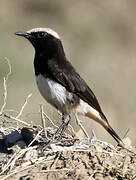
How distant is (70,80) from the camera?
10.3m

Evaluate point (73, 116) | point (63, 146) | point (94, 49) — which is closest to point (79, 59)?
point (94, 49)

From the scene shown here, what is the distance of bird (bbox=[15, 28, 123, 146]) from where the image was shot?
10.2 meters

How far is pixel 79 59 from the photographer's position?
22.4 m

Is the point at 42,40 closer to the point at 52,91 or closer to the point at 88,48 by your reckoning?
the point at 52,91

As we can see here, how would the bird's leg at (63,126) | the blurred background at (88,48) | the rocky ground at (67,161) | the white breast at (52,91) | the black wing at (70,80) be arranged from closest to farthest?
the rocky ground at (67,161)
the bird's leg at (63,126)
the white breast at (52,91)
the black wing at (70,80)
the blurred background at (88,48)

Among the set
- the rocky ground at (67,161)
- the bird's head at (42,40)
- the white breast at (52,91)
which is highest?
the bird's head at (42,40)

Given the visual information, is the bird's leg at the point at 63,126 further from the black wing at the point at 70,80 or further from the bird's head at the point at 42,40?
the bird's head at the point at 42,40

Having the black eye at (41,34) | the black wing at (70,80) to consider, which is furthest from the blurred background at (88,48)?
the black eye at (41,34)

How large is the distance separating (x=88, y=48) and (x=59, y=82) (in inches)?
539

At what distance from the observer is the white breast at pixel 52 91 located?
1011 cm

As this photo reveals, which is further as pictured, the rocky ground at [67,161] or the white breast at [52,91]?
the white breast at [52,91]

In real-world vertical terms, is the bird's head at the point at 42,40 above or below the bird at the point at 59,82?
above

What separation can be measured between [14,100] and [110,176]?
817 cm

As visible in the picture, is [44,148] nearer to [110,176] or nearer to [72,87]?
[110,176]
